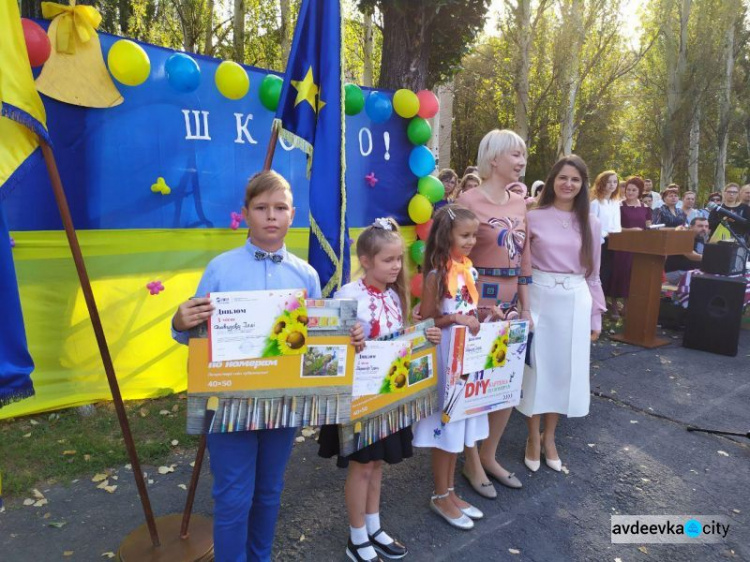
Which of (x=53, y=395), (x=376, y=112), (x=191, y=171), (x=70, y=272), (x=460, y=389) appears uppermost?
(x=376, y=112)

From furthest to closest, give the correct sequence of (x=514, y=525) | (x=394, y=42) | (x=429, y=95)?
1. (x=394, y=42)
2. (x=429, y=95)
3. (x=514, y=525)

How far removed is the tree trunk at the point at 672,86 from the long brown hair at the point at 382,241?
24479 millimetres

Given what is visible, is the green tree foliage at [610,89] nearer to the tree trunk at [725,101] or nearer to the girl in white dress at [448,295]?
the tree trunk at [725,101]

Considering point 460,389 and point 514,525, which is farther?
point 514,525

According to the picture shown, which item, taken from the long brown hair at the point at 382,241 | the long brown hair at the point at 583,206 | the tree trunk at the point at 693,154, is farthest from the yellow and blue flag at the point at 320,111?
the tree trunk at the point at 693,154

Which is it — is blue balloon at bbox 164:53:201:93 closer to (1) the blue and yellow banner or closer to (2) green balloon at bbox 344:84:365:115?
(1) the blue and yellow banner

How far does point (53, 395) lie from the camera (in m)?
4.02

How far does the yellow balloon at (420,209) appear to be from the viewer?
5410 millimetres

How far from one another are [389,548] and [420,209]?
3496 mm

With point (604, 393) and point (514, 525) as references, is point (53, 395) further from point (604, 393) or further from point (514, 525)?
point (604, 393)

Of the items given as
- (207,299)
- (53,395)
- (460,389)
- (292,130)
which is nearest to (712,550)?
(460,389)

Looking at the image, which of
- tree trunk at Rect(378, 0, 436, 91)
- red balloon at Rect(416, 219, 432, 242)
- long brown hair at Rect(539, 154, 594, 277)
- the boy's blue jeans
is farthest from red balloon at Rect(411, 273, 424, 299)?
the boy's blue jeans

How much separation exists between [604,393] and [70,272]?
4726 millimetres

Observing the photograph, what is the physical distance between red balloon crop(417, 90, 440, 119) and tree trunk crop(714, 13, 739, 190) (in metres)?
24.7
